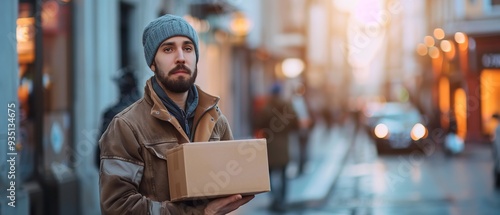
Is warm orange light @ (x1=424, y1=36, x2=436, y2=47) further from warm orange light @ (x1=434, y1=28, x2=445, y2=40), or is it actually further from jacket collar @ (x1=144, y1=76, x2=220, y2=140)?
jacket collar @ (x1=144, y1=76, x2=220, y2=140)

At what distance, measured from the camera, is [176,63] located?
3.24m

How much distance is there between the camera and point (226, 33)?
2506cm

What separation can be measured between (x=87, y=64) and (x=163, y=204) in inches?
341

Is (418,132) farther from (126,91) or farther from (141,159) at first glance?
(141,159)

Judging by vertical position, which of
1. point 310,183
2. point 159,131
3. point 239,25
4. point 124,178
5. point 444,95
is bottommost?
point 310,183

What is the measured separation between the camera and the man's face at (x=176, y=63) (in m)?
3.24

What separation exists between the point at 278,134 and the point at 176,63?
937cm

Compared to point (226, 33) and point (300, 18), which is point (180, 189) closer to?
point (226, 33)

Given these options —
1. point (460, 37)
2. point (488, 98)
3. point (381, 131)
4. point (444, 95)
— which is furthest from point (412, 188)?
point (444, 95)

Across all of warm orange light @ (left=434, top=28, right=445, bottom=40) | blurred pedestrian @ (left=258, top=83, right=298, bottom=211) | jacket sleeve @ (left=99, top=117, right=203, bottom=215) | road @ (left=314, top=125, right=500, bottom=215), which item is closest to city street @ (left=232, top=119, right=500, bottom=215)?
road @ (left=314, top=125, right=500, bottom=215)

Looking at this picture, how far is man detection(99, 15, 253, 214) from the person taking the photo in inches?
122

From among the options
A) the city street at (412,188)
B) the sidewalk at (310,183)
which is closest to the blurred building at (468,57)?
the city street at (412,188)

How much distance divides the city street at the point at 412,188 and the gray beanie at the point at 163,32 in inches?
339

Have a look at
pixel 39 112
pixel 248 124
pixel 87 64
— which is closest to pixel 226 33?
pixel 248 124
